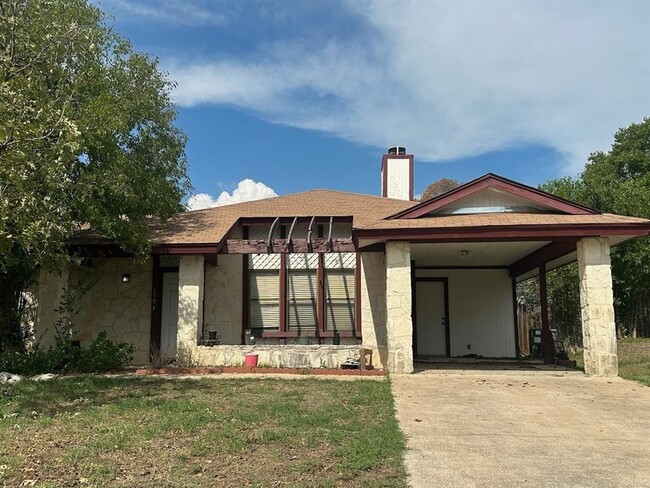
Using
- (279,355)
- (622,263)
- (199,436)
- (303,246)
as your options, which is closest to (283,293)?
(303,246)

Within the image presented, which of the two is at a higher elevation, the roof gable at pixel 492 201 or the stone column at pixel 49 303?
the roof gable at pixel 492 201

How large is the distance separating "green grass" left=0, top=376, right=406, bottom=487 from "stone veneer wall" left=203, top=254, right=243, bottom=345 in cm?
503

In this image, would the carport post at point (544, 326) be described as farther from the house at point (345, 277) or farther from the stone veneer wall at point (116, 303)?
the stone veneer wall at point (116, 303)

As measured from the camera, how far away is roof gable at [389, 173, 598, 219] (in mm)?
11562

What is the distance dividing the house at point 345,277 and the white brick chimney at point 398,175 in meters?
1.89

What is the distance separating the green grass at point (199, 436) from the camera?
15.0 feet

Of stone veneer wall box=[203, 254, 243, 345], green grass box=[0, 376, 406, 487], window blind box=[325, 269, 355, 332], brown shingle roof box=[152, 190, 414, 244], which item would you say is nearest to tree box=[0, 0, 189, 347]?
brown shingle roof box=[152, 190, 414, 244]

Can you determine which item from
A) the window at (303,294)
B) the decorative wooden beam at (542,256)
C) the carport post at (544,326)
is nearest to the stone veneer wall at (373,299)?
the window at (303,294)

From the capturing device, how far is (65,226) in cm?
925

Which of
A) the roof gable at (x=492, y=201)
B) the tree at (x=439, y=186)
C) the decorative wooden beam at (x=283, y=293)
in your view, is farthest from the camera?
the tree at (x=439, y=186)

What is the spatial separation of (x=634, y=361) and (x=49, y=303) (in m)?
13.8

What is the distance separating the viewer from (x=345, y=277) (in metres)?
14.2

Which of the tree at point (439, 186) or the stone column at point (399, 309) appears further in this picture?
the tree at point (439, 186)

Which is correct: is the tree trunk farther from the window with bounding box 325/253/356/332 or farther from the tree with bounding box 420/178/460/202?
the tree with bounding box 420/178/460/202
